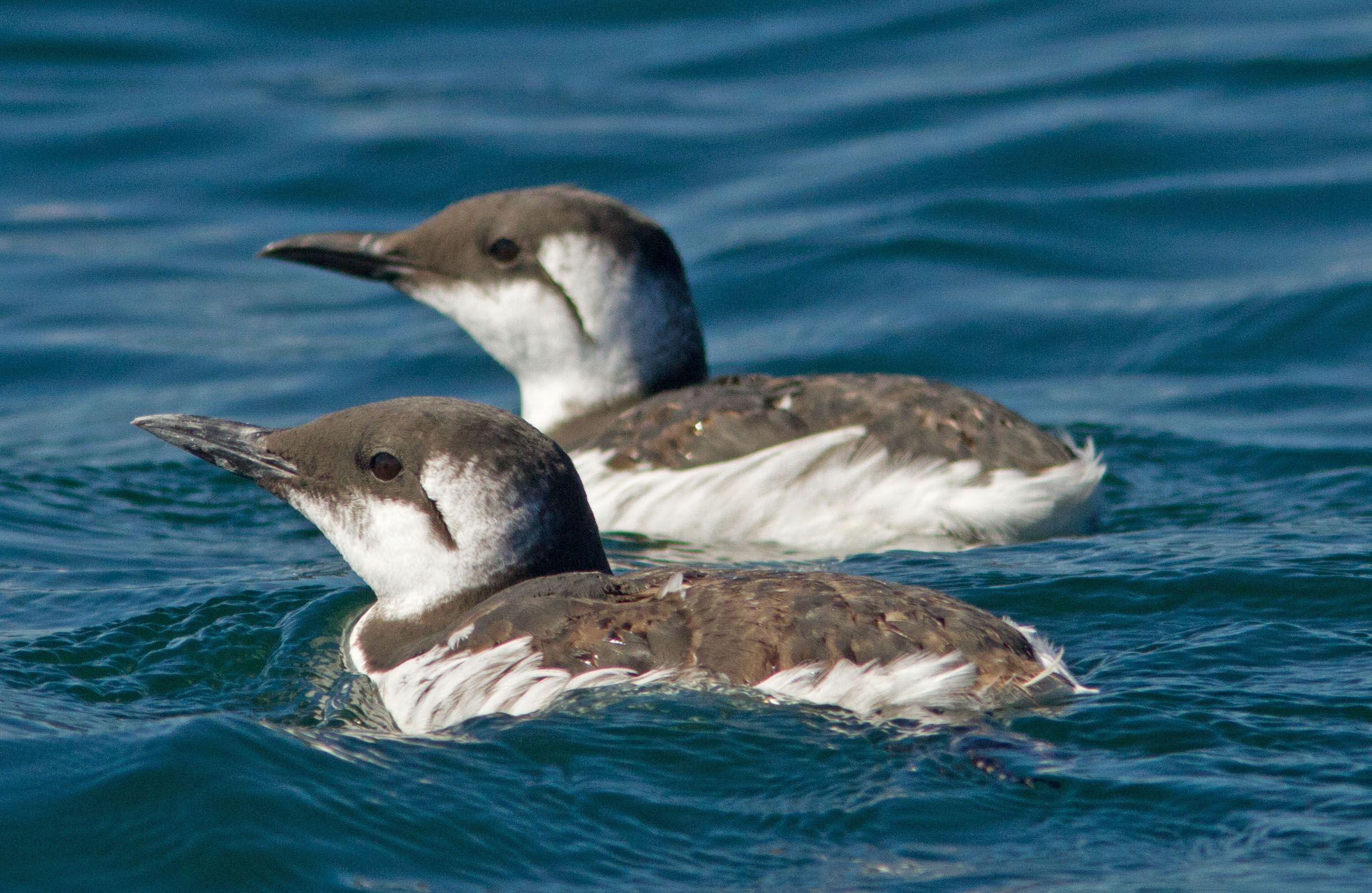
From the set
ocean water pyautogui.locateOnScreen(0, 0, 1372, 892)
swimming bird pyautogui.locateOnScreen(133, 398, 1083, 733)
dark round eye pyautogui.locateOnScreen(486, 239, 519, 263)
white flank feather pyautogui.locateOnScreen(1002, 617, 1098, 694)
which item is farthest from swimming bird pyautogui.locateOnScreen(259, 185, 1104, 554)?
white flank feather pyautogui.locateOnScreen(1002, 617, 1098, 694)

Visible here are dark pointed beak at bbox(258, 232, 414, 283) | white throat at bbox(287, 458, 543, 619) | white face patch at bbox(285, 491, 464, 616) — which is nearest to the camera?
white throat at bbox(287, 458, 543, 619)

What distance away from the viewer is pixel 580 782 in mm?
4520

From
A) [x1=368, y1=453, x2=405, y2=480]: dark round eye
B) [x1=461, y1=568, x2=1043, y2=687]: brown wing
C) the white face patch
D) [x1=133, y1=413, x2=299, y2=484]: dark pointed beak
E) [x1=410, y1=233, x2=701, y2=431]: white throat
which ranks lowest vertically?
[x1=461, y1=568, x2=1043, y2=687]: brown wing

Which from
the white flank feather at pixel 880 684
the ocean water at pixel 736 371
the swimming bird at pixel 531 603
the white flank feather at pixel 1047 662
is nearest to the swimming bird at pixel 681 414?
the ocean water at pixel 736 371

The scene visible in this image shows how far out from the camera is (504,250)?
→ 8172mm

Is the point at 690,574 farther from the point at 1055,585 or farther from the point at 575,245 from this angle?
the point at 575,245

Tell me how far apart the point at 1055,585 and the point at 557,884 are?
8.34 ft

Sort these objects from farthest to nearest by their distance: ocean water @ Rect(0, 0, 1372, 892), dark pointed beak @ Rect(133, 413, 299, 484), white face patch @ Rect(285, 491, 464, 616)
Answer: dark pointed beak @ Rect(133, 413, 299, 484) < white face patch @ Rect(285, 491, 464, 616) < ocean water @ Rect(0, 0, 1372, 892)

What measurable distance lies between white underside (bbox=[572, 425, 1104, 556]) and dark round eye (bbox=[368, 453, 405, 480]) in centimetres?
204

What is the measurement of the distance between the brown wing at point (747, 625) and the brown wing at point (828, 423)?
6.63 ft

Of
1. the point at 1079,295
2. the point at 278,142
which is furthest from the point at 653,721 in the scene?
the point at 278,142

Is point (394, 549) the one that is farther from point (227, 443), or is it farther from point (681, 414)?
point (681, 414)

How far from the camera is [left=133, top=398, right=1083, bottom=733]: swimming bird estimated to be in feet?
15.2

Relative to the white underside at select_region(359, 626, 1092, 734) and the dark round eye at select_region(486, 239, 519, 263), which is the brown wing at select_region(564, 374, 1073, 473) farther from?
the white underside at select_region(359, 626, 1092, 734)
